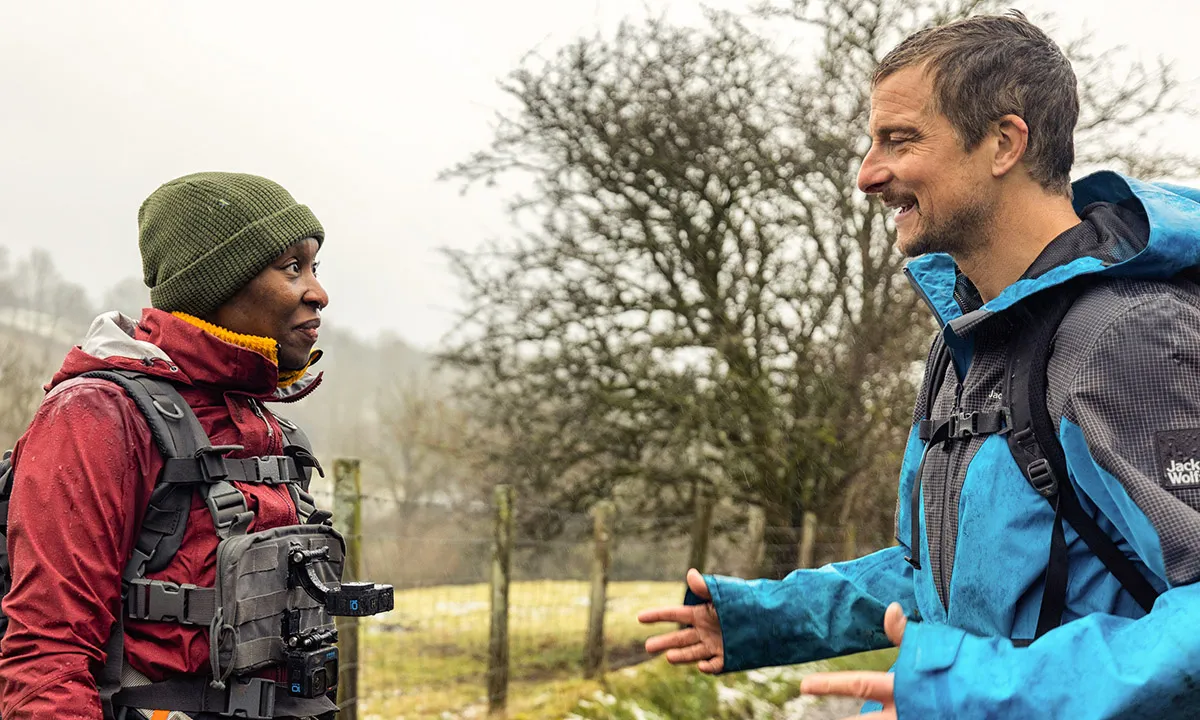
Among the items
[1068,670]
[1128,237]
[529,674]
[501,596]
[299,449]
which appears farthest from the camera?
[529,674]

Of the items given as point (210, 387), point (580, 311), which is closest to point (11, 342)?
point (580, 311)

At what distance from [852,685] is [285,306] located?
1.70 meters

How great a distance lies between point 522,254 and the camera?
10406 mm

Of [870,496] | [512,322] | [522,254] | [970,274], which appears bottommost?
[870,496]

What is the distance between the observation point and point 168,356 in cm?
234

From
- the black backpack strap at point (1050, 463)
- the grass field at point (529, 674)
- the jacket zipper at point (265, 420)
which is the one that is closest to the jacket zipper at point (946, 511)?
the black backpack strap at point (1050, 463)

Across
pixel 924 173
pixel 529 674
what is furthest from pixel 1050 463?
pixel 529 674

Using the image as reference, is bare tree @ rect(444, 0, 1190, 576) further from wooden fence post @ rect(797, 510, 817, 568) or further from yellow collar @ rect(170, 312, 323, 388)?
yellow collar @ rect(170, 312, 323, 388)

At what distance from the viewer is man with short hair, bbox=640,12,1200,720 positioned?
4.84ft

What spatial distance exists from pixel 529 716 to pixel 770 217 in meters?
6.21

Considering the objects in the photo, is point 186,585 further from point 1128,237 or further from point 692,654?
point 1128,237

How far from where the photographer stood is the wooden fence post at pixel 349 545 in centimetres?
505

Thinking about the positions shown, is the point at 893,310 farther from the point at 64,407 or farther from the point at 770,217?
the point at 64,407

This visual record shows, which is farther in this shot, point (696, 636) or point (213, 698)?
point (696, 636)
